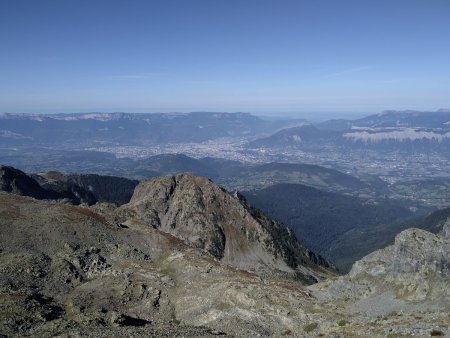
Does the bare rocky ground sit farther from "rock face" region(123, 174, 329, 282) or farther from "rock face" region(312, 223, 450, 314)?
"rock face" region(123, 174, 329, 282)

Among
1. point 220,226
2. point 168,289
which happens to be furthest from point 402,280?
point 220,226

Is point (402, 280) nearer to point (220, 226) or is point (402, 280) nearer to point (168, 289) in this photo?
Result: point (168, 289)

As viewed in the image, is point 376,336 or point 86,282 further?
point 86,282

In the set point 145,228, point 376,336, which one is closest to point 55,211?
point 145,228

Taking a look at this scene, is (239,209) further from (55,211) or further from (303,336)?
(303,336)

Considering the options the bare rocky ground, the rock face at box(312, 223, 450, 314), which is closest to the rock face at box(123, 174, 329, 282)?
the bare rocky ground

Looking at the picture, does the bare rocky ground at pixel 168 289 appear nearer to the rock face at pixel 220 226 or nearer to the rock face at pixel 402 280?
the rock face at pixel 402 280
